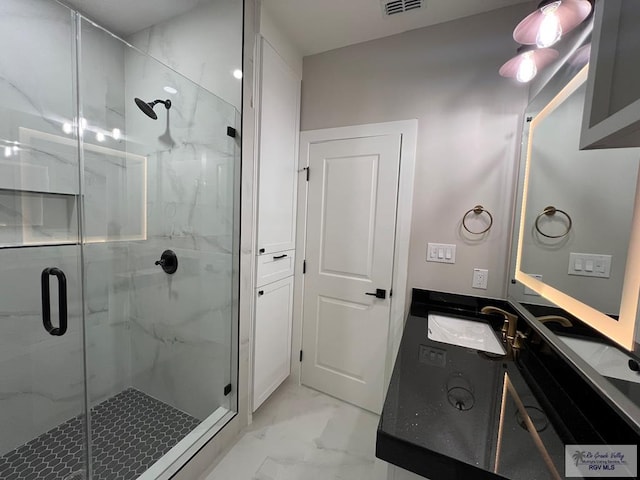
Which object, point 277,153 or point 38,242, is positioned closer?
point 38,242

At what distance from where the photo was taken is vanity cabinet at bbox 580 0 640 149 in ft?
1.92

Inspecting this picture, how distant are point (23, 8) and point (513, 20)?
2.77 meters

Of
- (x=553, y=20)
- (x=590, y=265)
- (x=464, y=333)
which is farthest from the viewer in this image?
(x=464, y=333)

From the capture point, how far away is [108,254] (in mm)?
1872

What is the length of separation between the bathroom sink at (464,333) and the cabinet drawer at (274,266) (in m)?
1.08

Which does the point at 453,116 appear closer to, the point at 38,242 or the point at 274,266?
the point at 274,266

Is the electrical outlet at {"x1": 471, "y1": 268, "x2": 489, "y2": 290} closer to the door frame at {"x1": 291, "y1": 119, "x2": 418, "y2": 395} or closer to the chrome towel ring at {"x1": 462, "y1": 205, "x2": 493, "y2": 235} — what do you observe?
the chrome towel ring at {"x1": 462, "y1": 205, "x2": 493, "y2": 235}

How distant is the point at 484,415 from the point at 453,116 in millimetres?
1618

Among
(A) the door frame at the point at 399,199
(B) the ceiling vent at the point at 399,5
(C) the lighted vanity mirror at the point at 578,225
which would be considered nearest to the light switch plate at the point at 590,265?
(C) the lighted vanity mirror at the point at 578,225

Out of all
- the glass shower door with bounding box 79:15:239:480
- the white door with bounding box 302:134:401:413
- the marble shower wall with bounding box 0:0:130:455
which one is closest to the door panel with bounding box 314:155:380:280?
the white door with bounding box 302:134:401:413

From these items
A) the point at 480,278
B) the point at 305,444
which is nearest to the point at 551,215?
the point at 480,278

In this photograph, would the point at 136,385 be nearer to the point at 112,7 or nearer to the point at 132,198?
the point at 132,198

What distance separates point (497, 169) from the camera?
1567mm

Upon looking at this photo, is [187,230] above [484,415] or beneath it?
above
